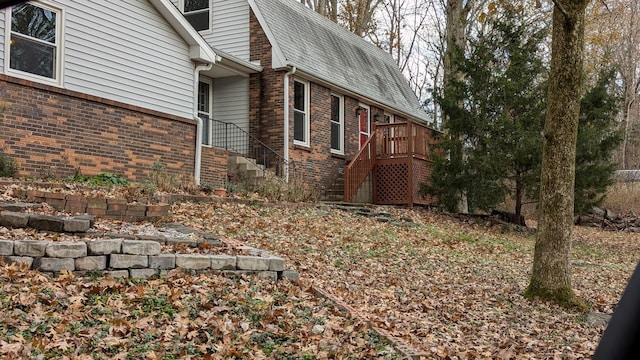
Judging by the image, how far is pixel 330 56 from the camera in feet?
64.7

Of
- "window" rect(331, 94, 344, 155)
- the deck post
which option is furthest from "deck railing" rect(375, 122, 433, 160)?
"window" rect(331, 94, 344, 155)

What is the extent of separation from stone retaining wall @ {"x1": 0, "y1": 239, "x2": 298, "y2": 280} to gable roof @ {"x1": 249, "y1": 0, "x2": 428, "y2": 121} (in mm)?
10661

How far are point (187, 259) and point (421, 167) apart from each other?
12.3 m

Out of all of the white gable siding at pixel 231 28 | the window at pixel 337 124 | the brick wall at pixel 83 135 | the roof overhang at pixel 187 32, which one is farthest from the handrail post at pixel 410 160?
the brick wall at pixel 83 135

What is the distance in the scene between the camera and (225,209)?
10.9 m

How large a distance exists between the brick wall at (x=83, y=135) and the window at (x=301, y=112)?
4252 millimetres

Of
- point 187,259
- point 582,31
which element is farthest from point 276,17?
point 187,259

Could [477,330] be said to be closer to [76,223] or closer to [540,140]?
[76,223]

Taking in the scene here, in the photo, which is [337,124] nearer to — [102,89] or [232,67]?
[232,67]

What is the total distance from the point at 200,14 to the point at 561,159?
13.7 m

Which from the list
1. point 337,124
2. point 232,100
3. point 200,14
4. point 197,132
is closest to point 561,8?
point 197,132

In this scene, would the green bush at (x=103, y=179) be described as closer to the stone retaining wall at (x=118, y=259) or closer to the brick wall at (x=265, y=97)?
the stone retaining wall at (x=118, y=259)

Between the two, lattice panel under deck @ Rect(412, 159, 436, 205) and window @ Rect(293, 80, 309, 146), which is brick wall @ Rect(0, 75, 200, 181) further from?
lattice panel under deck @ Rect(412, 159, 436, 205)

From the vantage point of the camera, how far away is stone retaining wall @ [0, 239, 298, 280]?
17.4ft
